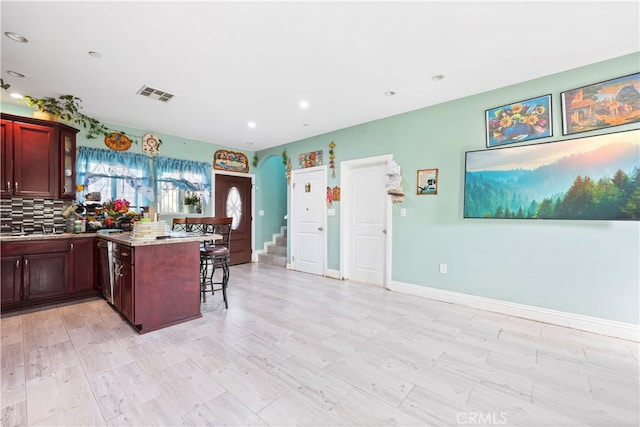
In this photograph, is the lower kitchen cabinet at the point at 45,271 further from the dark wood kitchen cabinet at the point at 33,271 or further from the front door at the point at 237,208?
the front door at the point at 237,208

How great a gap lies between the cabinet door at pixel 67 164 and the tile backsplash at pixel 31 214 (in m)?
0.32

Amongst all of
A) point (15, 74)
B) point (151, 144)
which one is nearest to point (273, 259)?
point (151, 144)

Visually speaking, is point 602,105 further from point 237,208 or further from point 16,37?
point 237,208

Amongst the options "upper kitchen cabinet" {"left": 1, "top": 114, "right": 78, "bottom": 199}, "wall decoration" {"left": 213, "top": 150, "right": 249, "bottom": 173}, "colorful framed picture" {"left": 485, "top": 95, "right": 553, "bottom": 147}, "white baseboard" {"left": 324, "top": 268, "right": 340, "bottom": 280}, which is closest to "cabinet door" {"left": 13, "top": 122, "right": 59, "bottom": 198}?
"upper kitchen cabinet" {"left": 1, "top": 114, "right": 78, "bottom": 199}

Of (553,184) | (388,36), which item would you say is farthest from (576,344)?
(388,36)

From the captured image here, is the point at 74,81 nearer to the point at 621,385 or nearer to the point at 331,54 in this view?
the point at 331,54

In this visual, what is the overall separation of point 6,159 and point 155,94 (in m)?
1.97

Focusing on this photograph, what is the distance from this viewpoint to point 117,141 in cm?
451

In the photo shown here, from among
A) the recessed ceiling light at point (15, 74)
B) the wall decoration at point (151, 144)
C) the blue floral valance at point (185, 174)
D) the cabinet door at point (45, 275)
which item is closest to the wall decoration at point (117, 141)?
the wall decoration at point (151, 144)

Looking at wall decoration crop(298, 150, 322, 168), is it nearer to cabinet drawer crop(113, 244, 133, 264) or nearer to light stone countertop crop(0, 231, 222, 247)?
→ light stone countertop crop(0, 231, 222, 247)

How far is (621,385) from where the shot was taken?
1875 mm

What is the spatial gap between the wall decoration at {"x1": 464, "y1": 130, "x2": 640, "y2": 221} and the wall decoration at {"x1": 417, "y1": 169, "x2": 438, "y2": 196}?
1.33 feet

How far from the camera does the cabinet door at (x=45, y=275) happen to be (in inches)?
127

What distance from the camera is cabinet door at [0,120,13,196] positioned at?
3.25m
